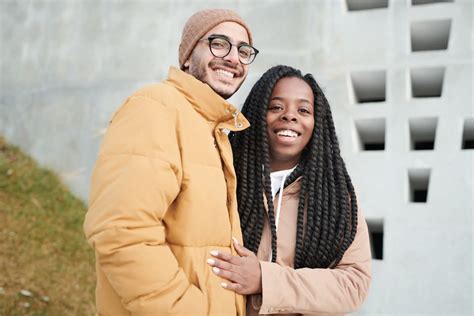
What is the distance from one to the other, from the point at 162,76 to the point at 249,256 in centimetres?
442

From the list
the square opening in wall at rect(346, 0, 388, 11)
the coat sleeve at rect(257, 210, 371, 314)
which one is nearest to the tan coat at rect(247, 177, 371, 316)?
the coat sleeve at rect(257, 210, 371, 314)

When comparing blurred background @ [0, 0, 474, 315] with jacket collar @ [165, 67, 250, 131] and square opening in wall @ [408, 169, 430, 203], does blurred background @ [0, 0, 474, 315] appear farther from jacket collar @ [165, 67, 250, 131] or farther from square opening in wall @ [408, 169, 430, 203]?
jacket collar @ [165, 67, 250, 131]

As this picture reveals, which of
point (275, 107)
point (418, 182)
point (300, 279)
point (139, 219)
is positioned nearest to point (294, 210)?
point (300, 279)

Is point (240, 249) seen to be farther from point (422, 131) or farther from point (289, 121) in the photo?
point (422, 131)

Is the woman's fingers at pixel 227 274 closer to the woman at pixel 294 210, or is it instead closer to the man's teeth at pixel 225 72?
the woman at pixel 294 210

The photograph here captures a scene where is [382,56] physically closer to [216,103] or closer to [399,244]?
[399,244]

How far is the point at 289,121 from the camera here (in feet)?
5.78

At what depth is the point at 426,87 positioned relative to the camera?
5230 mm

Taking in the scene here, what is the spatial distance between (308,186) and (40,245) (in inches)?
137

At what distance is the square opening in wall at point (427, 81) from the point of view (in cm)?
490

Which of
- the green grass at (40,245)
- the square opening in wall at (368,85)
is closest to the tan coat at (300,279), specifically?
the green grass at (40,245)

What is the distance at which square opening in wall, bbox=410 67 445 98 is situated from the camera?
193 inches

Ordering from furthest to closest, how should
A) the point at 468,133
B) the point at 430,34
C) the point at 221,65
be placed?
the point at 430,34
the point at 468,133
the point at 221,65

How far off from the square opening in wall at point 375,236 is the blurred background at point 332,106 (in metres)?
0.02
